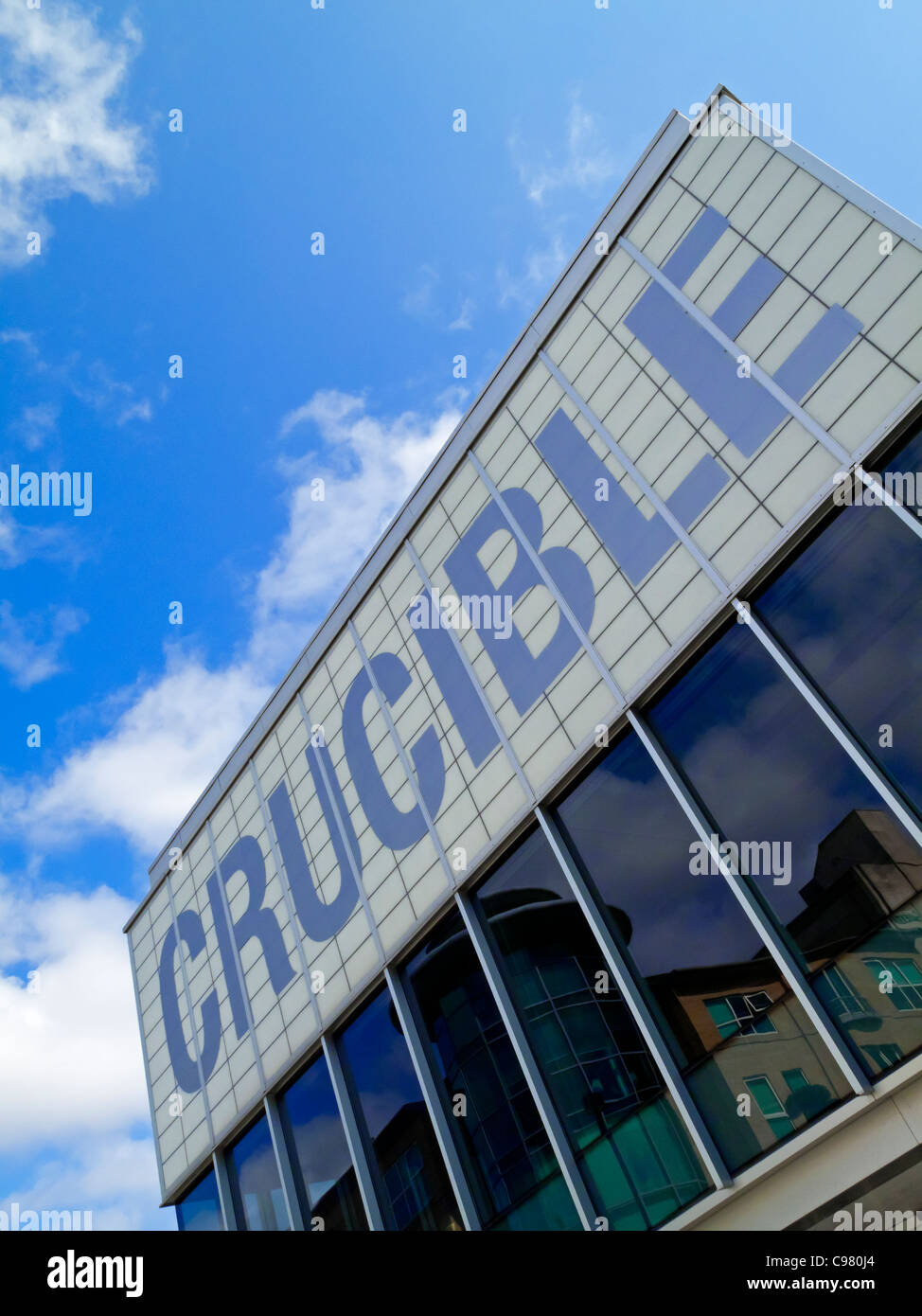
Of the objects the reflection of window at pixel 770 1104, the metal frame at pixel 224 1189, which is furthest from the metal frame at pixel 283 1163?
the reflection of window at pixel 770 1104

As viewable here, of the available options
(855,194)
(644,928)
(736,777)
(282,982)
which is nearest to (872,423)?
(855,194)

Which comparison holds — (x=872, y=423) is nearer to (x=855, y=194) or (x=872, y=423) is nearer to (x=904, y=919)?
(x=855, y=194)

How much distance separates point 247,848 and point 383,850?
4.18 m

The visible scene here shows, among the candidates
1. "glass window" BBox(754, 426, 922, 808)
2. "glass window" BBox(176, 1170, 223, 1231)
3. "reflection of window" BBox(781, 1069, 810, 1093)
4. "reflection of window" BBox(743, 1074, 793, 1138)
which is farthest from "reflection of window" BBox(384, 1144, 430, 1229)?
"glass window" BBox(754, 426, 922, 808)

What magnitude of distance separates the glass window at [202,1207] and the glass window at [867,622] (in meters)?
13.2

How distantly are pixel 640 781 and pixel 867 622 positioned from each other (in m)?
2.95

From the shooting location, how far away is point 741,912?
9133 millimetres

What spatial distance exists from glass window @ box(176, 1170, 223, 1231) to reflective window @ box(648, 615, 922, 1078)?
38.0 feet

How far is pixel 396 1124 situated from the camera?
41.0 feet

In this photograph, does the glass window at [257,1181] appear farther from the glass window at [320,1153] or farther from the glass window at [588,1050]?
the glass window at [588,1050]

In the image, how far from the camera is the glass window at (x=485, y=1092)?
10516 mm

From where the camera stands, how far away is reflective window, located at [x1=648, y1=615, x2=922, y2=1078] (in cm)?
805

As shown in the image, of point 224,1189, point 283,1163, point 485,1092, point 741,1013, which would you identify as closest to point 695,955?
point 741,1013
